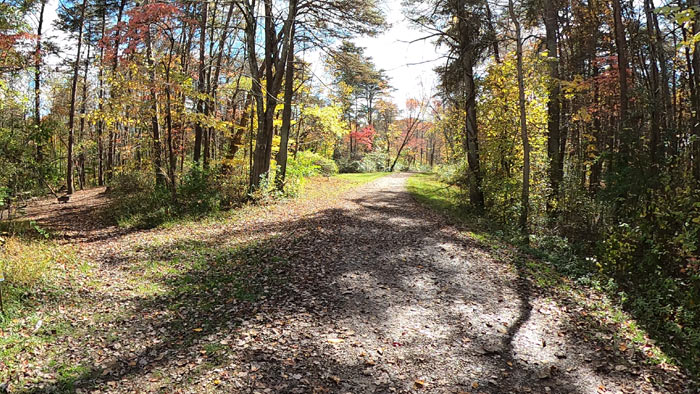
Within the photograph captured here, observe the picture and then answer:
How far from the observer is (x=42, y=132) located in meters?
11.0

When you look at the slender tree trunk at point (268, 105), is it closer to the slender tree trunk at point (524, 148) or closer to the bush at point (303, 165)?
the bush at point (303, 165)

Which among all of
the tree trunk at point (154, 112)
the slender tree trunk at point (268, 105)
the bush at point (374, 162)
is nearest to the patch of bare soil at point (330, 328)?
the tree trunk at point (154, 112)

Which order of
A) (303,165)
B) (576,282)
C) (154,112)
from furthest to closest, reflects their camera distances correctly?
(303,165) < (154,112) < (576,282)

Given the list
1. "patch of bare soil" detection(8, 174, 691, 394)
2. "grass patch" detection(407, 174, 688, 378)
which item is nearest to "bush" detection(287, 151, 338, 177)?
"grass patch" detection(407, 174, 688, 378)

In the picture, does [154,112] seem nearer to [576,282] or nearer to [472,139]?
[472,139]

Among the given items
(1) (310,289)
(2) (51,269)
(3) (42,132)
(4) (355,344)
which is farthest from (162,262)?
(3) (42,132)

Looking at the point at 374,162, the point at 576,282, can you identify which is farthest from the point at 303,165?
the point at 374,162

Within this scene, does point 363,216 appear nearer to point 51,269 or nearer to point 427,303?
point 427,303

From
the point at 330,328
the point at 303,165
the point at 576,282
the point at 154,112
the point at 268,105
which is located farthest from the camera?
the point at 303,165

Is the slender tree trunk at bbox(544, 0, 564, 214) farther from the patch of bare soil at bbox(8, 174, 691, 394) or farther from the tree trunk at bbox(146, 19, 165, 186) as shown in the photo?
the tree trunk at bbox(146, 19, 165, 186)

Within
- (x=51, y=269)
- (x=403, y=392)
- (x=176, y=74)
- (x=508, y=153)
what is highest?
(x=176, y=74)

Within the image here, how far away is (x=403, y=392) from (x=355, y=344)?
965mm

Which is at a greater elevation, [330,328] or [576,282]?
[576,282]

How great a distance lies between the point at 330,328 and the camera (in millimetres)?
4988
